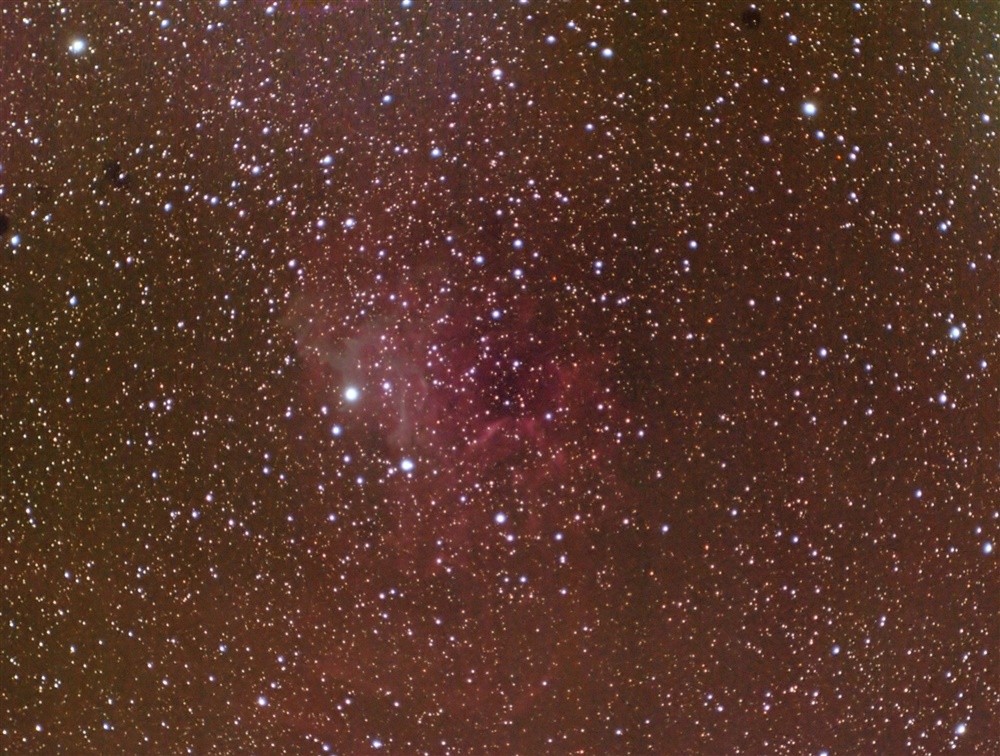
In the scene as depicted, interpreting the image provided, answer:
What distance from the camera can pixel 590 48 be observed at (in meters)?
0.38

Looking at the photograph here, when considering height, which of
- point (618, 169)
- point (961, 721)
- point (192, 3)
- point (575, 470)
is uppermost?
point (192, 3)

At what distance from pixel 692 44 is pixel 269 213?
0.68 ft

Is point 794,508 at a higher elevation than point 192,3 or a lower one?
lower

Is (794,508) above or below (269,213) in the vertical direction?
below

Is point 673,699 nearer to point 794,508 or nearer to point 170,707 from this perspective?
point 794,508

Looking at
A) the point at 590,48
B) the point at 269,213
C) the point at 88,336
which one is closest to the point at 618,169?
the point at 590,48

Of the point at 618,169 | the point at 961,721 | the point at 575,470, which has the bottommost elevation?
the point at 961,721

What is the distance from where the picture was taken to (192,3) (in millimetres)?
421

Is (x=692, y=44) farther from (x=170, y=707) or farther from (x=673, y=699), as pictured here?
(x=170, y=707)

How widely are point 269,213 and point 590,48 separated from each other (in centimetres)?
16

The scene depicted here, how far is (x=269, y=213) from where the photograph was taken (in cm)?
39

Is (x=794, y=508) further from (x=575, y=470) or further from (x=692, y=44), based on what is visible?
(x=692, y=44)

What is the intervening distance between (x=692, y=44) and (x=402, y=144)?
0.46 ft

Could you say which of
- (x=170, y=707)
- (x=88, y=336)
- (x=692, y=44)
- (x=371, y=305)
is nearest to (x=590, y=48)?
(x=692, y=44)
